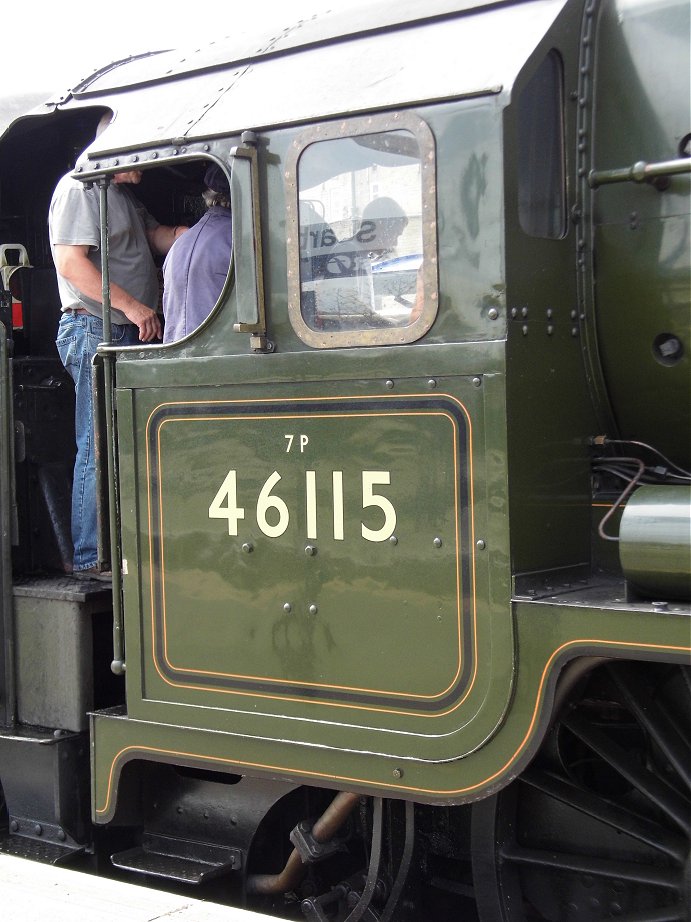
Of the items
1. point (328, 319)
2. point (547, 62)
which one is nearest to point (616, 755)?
point (328, 319)

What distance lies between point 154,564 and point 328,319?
94 centimetres

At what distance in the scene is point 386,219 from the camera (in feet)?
9.62

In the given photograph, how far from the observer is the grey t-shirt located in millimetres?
3855

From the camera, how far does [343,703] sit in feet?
9.96

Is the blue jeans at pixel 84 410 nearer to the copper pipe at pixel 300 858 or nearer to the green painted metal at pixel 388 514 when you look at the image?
the green painted metal at pixel 388 514

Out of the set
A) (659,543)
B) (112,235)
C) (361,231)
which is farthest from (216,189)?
(659,543)

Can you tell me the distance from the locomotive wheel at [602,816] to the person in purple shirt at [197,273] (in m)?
1.55

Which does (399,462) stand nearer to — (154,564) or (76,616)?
(154,564)

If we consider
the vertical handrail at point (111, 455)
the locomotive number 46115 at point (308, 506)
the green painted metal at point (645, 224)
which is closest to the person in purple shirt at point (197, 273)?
the vertical handrail at point (111, 455)

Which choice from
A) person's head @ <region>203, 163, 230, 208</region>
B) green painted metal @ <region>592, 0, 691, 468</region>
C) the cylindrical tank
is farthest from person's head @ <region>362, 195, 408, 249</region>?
the cylindrical tank

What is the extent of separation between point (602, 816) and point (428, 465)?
3.49ft

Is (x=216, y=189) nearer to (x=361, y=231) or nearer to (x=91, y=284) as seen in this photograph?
(x=91, y=284)

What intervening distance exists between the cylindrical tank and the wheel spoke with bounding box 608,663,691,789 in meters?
0.39

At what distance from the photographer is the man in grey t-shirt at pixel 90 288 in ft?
12.7
